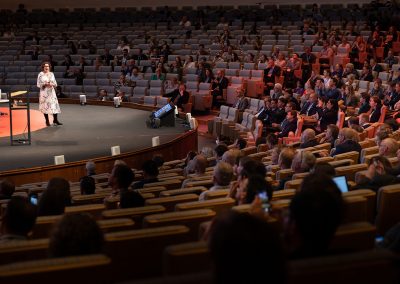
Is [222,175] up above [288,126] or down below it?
above

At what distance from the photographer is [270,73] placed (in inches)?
536

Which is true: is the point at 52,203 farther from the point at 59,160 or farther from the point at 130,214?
the point at 59,160

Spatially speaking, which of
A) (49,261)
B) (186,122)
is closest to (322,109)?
(186,122)

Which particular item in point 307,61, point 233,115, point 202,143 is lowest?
point 202,143

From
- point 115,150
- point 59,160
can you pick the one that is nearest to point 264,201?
point 59,160

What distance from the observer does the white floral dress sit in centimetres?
1030

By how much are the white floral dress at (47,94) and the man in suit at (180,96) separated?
309 centimetres

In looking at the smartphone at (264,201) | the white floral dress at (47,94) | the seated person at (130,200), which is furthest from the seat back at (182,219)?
the white floral dress at (47,94)

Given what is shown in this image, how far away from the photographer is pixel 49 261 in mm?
2139

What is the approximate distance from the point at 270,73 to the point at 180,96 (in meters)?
2.06

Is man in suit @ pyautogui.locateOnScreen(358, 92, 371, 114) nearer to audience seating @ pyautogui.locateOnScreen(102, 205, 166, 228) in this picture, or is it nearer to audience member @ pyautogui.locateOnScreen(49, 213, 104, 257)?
audience seating @ pyautogui.locateOnScreen(102, 205, 166, 228)

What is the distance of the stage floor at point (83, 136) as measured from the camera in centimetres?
854

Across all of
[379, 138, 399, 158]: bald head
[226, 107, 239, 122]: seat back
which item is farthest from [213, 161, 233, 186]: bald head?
[226, 107, 239, 122]: seat back

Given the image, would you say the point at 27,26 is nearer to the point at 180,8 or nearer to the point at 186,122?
the point at 180,8
